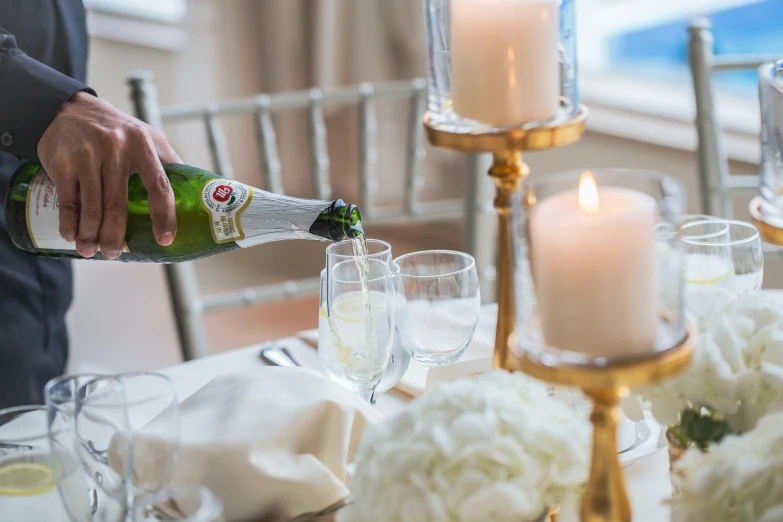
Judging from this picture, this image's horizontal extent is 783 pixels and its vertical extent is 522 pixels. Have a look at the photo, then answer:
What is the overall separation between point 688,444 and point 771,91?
9.2 inches

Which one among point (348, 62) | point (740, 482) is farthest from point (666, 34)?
point (740, 482)

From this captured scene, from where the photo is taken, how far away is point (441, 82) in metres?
0.63

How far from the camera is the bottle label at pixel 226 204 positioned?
3.10 feet

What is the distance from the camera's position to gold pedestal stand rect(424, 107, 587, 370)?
1.84ft

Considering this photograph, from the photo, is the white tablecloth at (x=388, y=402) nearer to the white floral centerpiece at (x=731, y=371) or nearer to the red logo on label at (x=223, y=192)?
the white floral centerpiece at (x=731, y=371)

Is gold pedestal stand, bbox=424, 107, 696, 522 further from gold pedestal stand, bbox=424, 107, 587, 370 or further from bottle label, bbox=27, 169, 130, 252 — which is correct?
bottle label, bbox=27, 169, 130, 252

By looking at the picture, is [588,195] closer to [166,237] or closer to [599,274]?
[599,274]

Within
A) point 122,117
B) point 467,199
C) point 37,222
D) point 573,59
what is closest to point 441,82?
point 573,59

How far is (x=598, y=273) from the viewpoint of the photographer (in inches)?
16.2

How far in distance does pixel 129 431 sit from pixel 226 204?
42 cm

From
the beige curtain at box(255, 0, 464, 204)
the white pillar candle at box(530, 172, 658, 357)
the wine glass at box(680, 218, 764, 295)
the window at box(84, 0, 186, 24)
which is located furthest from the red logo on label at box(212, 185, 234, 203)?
the window at box(84, 0, 186, 24)

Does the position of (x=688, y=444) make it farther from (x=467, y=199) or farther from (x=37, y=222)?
(x=467, y=199)

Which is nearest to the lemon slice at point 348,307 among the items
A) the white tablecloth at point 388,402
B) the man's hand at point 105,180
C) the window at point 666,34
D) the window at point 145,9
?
the white tablecloth at point 388,402

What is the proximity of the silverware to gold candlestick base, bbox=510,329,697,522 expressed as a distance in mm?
539
